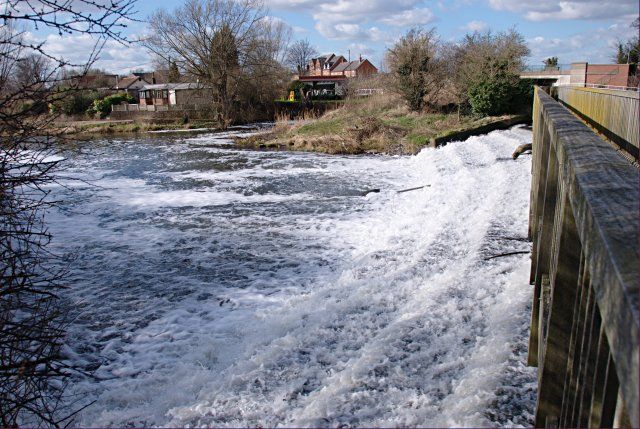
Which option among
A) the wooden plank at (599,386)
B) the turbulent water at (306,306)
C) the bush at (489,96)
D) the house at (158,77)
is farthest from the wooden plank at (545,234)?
the house at (158,77)

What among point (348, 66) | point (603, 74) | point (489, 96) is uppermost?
point (348, 66)

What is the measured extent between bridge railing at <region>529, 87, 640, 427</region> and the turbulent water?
4.26 feet

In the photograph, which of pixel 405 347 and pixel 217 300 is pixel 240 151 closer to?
pixel 217 300

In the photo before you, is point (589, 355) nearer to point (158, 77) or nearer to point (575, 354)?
point (575, 354)

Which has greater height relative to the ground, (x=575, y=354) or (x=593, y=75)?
(x=593, y=75)

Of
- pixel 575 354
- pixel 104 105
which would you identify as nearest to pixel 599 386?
pixel 575 354

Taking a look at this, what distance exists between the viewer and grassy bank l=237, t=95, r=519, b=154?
80.0ft

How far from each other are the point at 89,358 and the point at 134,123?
144ft

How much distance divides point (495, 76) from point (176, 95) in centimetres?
3818

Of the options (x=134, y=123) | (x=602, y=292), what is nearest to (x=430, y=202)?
(x=602, y=292)

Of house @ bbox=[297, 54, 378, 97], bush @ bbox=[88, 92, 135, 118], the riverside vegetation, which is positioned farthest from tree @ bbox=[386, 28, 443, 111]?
house @ bbox=[297, 54, 378, 97]

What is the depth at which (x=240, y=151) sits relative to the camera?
27.6 meters

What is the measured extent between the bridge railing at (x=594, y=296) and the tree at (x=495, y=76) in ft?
79.5

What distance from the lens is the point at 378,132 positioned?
26.6 metres
